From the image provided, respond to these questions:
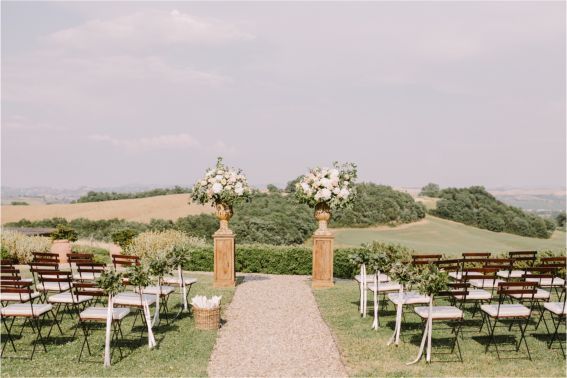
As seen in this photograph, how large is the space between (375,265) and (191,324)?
373cm

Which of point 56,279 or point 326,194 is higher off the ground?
point 326,194

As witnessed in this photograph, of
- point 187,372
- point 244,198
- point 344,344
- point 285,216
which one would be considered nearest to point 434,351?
point 344,344

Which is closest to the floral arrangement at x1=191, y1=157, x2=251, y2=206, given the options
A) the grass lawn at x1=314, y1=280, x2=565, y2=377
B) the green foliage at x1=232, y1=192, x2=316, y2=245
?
the grass lawn at x1=314, y1=280, x2=565, y2=377

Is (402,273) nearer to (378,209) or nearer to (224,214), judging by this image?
(224,214)

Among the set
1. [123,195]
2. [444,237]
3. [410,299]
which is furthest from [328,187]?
[123,195]

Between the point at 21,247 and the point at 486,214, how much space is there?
38.6 m

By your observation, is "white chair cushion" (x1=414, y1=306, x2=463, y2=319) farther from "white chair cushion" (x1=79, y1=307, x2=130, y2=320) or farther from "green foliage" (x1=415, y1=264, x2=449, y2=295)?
"white chair cushion" (x1=79, y1=307, x2=130, y2=320)

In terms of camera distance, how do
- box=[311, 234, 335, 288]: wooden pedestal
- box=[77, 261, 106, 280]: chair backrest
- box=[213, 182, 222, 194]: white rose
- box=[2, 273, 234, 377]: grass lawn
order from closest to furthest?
box=[2, 273, 234, 377]: grass lawn < box=[77, 261, 106, 280]: chair backrest < box=[213, 182, 222, 194]: white rose < box=[311, 234, 335, 288]: wooden pedestal

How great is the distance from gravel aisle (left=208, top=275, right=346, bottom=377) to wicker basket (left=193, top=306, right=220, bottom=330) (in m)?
0.26

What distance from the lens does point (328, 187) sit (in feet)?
45.6

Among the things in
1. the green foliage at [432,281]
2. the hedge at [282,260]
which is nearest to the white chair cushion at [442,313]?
the green foliage at [432,281]

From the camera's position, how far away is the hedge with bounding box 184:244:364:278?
56.3ft

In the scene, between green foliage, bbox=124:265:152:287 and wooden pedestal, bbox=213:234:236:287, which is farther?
wooden pedestal, bbox=213:234:236:287

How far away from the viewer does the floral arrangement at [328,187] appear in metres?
13.9
